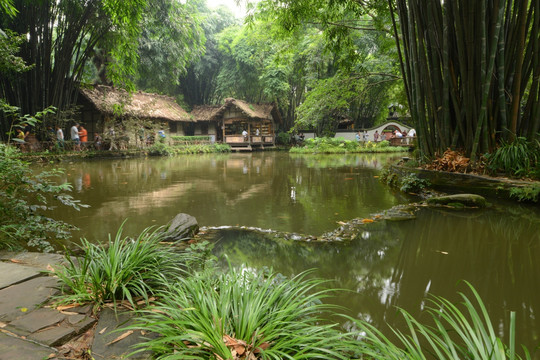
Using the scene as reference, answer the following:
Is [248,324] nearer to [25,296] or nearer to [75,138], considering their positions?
[25,296]

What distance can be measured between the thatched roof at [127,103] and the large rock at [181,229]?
14113 millimetres

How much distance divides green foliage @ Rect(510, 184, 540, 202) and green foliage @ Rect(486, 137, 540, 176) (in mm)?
451

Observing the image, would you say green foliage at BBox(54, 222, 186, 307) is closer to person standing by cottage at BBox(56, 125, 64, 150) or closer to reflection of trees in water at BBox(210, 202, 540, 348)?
reflection of trees in water at BBox(210, 202, 540, 348)

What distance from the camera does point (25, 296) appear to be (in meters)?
1.81

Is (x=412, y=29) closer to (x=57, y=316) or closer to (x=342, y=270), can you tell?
(x=342, y=270)

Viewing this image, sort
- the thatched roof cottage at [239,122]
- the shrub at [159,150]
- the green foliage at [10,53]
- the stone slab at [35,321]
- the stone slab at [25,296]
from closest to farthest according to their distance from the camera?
the stone slab at [35,321] < the stone slab at [25,296] < the green foliage at [10,53] < the shrub at [159,150] < the thatched roof cottage at [239,122]

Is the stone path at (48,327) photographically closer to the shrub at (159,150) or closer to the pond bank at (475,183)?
the pond bank at (475,183)

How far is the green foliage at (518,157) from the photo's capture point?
4.89 metres

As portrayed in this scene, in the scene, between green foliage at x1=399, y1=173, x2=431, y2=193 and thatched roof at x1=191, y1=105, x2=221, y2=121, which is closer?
green foliage at x1=399, y1=173, x2=431, y2=193

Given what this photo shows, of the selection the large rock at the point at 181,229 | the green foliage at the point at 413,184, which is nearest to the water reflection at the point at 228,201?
the green foliage at the point at 413,184

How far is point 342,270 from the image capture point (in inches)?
106

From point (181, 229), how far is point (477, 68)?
5.38 m

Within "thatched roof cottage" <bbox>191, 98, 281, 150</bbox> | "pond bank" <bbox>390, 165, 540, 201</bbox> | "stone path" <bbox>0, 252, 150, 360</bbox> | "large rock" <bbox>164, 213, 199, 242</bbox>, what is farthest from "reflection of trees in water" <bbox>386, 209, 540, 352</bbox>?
"thatched roof cottage" <bbox>191, 98, 281, 150</bbox>

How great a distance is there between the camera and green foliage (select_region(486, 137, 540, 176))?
16.0ft
